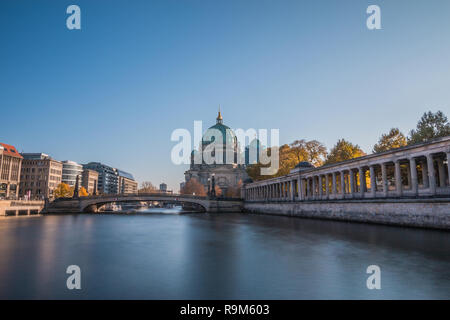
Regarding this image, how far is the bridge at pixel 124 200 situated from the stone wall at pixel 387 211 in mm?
28628

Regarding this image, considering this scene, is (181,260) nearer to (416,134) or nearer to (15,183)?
(416,134)

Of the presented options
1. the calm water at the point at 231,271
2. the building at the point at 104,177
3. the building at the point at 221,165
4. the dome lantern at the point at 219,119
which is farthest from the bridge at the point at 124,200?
the dome lantern at the point at 219,119

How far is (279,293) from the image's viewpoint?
800cm

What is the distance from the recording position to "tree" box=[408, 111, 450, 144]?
44.8 m

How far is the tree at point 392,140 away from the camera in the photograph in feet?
161

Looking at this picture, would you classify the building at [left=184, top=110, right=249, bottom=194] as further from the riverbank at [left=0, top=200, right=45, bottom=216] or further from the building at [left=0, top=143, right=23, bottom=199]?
the riverbank at [left=0, top=200, right=45, bottom=216]

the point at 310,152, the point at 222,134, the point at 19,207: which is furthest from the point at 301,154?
the point at 222,134

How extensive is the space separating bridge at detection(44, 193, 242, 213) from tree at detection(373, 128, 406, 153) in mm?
36066

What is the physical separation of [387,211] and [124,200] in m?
56.0

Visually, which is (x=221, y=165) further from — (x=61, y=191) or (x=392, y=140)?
(x=392, y=140)

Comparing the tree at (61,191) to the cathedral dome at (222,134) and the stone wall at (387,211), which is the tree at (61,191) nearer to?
the cathedral dome at (222,134)
